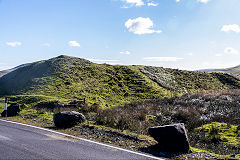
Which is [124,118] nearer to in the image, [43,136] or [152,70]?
[43,136]

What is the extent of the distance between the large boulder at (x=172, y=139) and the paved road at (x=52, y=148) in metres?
1.04

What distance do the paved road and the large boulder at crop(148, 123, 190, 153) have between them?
3.43 ft

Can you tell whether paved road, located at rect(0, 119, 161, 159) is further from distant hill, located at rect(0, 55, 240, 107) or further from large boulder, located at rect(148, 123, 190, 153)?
distant hill, located at rect(0, 55, 240, 107)

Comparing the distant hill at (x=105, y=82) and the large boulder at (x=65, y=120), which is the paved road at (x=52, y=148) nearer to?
the large boulder at (x=65, y=120)

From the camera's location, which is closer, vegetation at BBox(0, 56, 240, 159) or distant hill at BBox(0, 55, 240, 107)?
vegetation at BBox(0, 56, 240, 159)

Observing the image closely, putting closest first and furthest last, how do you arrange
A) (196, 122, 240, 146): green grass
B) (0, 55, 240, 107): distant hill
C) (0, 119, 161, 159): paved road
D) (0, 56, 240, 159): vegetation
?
(0, 119, 161, 159): paved road, (196, 122, 240, 146): green grass, (0, 56, 240, 159): vegetation, (0, 55, 240, 107): distant hill

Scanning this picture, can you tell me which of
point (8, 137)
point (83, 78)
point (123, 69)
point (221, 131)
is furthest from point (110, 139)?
point (123, 69)

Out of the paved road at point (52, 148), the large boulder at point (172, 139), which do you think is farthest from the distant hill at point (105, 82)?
the large boulder at point (172, 139)

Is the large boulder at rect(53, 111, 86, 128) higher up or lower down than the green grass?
higher up

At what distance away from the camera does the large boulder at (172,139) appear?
585cm

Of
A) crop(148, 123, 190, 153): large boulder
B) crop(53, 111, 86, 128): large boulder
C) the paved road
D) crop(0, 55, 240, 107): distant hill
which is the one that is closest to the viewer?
the paved road

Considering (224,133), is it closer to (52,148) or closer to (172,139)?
(172,139)

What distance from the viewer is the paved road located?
5.07 metres

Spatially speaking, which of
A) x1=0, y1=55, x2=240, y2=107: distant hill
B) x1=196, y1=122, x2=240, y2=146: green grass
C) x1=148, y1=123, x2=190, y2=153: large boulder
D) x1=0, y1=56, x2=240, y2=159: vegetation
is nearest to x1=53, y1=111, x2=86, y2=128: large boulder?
x1=0, y1=56, x2=240, y2=159: vegetation
